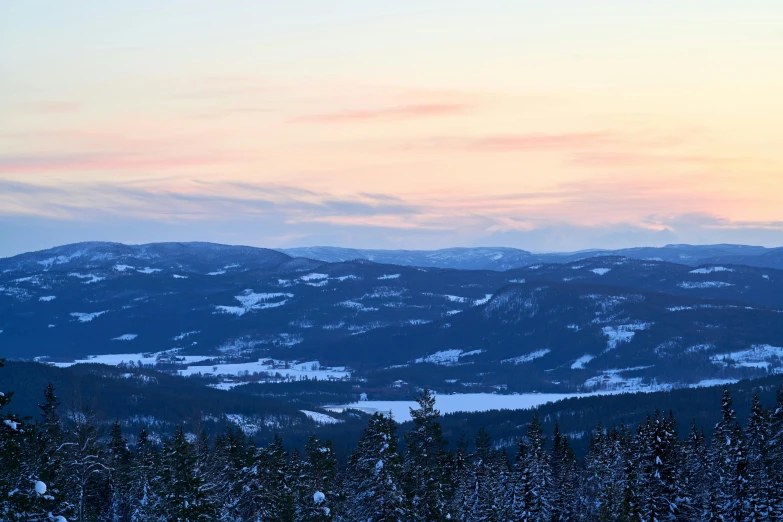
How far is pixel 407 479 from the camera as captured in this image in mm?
57781

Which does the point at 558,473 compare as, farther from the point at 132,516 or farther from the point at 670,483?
the point at 132,516

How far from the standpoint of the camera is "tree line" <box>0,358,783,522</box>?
54566 millimetres

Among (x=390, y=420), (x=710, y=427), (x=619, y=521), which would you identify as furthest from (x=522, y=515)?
(x=710, y=427)

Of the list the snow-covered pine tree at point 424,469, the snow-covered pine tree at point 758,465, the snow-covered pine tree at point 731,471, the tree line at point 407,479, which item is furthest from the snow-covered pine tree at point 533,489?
the snow-covered pine tree at point 758,465

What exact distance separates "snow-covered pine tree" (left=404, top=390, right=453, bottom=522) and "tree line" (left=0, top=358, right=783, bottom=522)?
0.09 m

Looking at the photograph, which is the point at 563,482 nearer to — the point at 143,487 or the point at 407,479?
the point at 407,479

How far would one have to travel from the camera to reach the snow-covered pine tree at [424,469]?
5703 centimetres

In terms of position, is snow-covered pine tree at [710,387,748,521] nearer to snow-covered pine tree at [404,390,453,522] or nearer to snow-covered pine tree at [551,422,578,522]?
snow-covered pine tree at [551,422,578,522]

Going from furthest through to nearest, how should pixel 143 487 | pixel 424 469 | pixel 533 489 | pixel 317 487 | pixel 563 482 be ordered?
1. pixel 563 482
2. pixel 143 487
3. pixel 533 489
4. pixel 317 487
5. pixel 424 469

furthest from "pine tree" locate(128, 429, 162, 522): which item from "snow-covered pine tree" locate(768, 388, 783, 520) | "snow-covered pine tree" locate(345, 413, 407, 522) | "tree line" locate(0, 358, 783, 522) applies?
"snow-covered pine tree" locate(768, 388, 783, 520)

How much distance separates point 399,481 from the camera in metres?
56.6

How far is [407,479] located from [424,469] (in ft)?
4.12

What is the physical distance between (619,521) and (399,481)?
14.8 metres

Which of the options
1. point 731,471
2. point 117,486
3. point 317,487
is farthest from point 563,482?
point 117,486
